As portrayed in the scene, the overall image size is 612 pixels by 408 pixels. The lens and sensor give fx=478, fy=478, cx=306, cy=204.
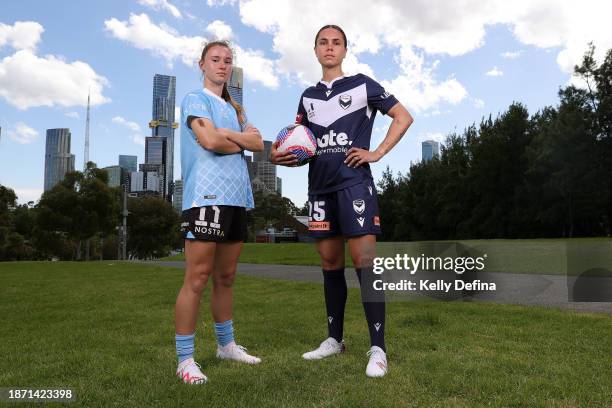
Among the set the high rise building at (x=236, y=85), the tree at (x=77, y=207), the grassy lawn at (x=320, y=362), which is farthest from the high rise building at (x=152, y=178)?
the high rise building at (x=236, y=85)

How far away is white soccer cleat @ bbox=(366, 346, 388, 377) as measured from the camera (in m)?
3.49

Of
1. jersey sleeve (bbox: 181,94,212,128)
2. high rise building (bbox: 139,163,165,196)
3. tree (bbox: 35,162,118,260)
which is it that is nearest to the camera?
jersey sleeve (bbox: 181,94,212,128)

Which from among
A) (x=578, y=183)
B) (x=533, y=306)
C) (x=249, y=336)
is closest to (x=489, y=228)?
(x=578, y=183)

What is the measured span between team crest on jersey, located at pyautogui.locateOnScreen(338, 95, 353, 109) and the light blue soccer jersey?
36.9 inches

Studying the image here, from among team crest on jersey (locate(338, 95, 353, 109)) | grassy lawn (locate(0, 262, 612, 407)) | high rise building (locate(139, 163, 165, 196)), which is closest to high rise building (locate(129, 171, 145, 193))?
high rise building (locate(139, 163, 165, 196))

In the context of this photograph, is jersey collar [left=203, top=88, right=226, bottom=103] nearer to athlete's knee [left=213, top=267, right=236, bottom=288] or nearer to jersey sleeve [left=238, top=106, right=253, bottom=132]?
jersey sleeve [left=238, top=106, right=253, bottom=132]

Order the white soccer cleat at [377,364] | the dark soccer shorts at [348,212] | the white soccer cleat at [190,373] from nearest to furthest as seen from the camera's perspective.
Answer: the white soccer cleat at [190,373]
the white soccer cleat at [377,364]
the dark soccer shorts at [348,212]

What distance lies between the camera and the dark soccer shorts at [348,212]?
12.5ft

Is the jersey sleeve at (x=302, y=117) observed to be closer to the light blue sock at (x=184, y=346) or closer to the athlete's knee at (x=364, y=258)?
the athlete's knee at (x=364, y=258)

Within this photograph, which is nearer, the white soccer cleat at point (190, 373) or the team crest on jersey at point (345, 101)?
the white soccer cleat at point (190, 373)

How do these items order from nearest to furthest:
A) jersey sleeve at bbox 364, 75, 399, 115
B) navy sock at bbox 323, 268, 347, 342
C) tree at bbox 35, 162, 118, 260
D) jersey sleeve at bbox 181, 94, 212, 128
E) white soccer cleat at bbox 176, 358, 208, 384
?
white soccer cleat at bbox 176, 358, 208, 384
jersey sleeve at bbox 181, 94, 212, 128
jersey sleeve at bbox 364, 75, 399, 115
navy sock at bbox 323, 268, 347, 342
tree at bbox 35, 162, 118, 260

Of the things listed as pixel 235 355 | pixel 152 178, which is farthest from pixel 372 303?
pixel 152 178

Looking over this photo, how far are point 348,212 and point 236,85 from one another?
5.12 feet

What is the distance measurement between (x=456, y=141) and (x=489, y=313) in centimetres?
5362
